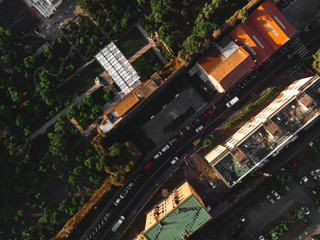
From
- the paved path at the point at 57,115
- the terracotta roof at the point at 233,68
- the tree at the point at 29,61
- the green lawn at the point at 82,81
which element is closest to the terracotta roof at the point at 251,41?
the terracotta roof at the point at 233,68

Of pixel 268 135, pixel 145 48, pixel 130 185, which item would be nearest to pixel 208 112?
pixel 268 135

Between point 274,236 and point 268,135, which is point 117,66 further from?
point 274,236

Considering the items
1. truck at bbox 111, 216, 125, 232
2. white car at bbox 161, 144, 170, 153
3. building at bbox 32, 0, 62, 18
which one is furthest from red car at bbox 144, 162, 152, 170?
building at bbox 32, 0, 62, 18

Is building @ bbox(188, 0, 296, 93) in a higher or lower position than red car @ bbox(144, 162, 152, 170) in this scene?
higher

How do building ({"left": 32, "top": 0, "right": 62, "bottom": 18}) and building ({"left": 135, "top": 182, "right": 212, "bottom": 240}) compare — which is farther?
building ({"left": 32, "top": 0, "right": 62, "bottom": 18})

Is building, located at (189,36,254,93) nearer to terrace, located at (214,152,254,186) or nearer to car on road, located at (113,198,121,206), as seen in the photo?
terrace, located at (214,152,254,186)

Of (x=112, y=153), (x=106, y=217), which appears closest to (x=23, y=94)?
(x=112, y=153)

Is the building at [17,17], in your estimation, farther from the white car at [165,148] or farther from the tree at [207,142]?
the tree at [207,142]
